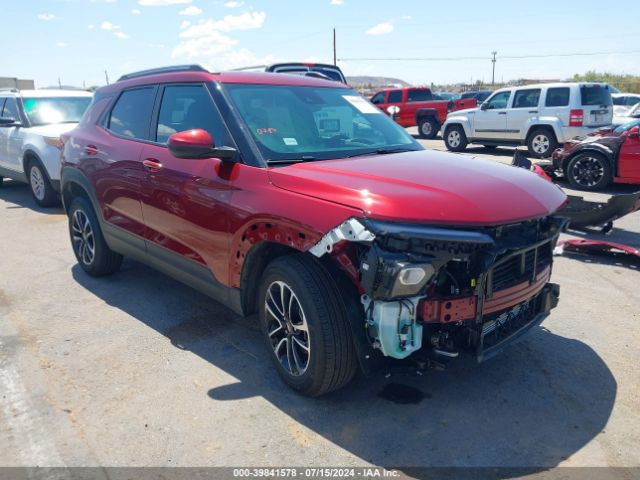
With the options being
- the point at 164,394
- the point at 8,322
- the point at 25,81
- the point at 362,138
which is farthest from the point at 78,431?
the point at 25,81

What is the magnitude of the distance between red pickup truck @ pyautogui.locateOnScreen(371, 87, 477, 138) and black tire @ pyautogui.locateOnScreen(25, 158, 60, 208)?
14.0 metres

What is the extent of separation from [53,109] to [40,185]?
1562 millimetres

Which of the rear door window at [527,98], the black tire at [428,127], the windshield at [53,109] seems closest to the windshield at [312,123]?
the windshield at [53,109]

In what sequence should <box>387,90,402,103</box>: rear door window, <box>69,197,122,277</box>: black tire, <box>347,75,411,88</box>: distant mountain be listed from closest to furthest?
<box>69,197,122,277</box>: black tire
<box>387,90,402,103</box>: rear door window
<box>347,75,411,88</box>: distant mountain

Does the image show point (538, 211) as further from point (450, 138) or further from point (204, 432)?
point (450, 138)

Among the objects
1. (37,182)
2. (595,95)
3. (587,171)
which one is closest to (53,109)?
(37,182)

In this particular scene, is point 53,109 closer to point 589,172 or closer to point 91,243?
point 91,243

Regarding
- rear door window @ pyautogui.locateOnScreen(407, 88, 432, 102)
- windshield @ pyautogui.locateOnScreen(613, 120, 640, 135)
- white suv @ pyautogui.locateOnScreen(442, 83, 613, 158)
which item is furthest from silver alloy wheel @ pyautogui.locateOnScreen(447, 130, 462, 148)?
windshield @ pyautogui.locateOnScreen(613, 120, 640, 135)

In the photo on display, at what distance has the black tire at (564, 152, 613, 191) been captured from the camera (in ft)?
30.3

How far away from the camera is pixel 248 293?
11.3 feet

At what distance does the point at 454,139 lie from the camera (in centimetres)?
1625

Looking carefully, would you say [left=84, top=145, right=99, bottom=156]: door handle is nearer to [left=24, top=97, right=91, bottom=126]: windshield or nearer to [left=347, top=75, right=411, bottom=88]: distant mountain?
[left=24, top=97, right=91, bottom=126]: windshield

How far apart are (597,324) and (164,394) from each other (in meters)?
3.33

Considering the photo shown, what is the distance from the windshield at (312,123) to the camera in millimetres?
3498
